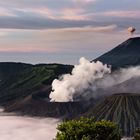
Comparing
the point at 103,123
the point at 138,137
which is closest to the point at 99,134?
the point at 103,123

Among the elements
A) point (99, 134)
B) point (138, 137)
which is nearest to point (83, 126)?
point (99, 134)

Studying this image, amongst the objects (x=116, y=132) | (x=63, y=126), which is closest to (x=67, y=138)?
(x=63, y=126)

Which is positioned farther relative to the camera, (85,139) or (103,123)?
(103,123)

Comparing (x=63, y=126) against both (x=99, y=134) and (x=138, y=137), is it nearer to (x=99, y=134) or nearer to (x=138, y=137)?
(x=99, y=134)

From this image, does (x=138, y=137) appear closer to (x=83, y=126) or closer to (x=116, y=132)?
(x=116, y=132)

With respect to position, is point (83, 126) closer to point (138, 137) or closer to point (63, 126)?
point (63, 126)
